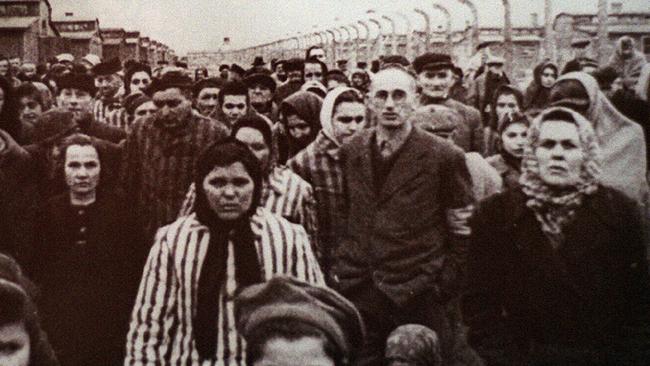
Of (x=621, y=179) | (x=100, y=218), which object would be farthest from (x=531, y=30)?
(x=100, y=218)

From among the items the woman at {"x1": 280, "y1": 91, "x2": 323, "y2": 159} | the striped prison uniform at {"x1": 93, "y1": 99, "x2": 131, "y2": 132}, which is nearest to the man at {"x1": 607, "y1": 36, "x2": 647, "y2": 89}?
the woman at {"x1": 280, "y1": 91, "x2": 323, "y2": 159}

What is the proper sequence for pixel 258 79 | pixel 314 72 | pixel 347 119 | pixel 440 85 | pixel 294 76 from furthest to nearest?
pixel 294 76, pixel 314 72, pixel 258 79, pixel 440 85, pixel 347 119

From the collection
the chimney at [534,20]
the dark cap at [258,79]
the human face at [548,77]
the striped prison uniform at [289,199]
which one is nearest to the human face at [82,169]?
the striped prison uniform at [289,199]

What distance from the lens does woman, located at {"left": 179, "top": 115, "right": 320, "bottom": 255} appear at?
9.66 ft

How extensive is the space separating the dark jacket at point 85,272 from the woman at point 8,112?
0.98 ft

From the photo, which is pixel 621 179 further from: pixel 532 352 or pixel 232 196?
pixel 232 196

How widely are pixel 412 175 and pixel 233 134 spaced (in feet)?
1.90

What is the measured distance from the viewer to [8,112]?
3.12 metres

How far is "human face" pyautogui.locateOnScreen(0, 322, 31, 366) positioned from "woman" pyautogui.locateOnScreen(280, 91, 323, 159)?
3.71 feet

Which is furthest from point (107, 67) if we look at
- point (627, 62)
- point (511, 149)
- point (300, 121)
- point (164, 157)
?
point (627, 62)

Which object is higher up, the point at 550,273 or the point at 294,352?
the point at 550,273

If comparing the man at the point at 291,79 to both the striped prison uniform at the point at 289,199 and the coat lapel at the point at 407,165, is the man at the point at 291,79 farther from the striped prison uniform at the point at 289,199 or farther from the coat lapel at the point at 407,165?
the coat lapel at the point at 407,165

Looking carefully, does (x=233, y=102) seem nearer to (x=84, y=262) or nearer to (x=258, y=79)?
(x=258, y=79)

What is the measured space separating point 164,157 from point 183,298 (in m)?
0.54
